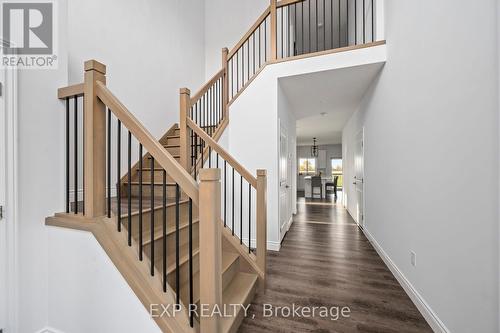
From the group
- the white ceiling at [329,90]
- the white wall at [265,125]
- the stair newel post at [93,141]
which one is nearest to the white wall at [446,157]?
the white ceiling at [329,90]

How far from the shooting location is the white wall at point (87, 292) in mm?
1274

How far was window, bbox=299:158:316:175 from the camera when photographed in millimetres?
12578

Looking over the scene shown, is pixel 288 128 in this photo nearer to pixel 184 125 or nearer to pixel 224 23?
pixel 184 125

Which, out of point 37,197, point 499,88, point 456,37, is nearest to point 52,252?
point 37,197

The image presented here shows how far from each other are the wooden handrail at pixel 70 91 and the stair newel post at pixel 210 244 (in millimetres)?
1138

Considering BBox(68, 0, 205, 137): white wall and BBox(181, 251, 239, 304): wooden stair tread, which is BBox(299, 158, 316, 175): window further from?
BBox(181, 251, 239, 304): wooden stair tread

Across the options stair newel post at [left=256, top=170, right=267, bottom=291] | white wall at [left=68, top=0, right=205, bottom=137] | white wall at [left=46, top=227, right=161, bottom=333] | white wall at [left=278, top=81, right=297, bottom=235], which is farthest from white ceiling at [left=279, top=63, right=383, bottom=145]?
white wall at [left=46, top=227, right=161, bottom=333]

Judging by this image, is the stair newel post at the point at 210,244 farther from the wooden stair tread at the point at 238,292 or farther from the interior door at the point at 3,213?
the interior door at the point at 3,213

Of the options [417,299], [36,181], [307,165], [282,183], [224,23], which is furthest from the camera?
[307,165]

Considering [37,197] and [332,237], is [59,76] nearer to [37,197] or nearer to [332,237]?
[37,197]

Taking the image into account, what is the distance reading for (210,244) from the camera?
116 cm

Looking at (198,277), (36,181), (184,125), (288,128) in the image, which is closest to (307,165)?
(288,128)
